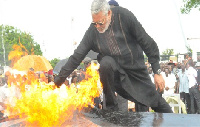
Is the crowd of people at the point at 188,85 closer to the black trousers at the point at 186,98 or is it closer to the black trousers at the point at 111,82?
the black trousers at the point at 186,98

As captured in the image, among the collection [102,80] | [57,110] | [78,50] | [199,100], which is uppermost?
[78,50]

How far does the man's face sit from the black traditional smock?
72 millimetres

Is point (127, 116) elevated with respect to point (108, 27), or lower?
lower

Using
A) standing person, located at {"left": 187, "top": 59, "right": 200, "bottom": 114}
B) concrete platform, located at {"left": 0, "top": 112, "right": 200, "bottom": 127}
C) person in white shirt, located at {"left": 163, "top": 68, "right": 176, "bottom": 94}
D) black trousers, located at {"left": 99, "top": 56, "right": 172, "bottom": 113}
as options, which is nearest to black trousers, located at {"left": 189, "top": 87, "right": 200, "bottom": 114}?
standing person, located at {"left": 187, "top": 59, "right": 200, "bottom": 114}

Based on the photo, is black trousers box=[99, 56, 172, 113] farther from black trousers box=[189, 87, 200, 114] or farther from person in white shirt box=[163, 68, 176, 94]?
black trousers box=[189, 87, 200, 114]

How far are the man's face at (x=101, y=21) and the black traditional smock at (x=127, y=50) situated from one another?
72 mm

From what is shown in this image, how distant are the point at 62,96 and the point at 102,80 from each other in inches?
25.8

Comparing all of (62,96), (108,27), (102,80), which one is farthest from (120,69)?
(62,96)

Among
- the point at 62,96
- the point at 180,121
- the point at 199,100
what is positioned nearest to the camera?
the point at 180,121

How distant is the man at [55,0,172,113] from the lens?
4.19m

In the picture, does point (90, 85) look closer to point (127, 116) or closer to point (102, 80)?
point (102, 80)

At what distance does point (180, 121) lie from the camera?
3.63 metres

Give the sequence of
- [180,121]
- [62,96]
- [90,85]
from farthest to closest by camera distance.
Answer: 1. [90,85]
2. [62,96]
3. [180,121]

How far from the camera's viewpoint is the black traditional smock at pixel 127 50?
4.21 metres
